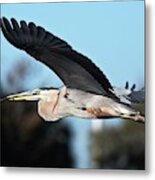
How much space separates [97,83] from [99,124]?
17 cm

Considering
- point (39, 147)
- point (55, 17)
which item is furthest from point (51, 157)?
point (55, 17)

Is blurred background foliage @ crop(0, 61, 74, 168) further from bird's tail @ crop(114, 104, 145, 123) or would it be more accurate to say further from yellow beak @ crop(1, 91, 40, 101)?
bird's tail @ crop(114, 104, 145, 123)

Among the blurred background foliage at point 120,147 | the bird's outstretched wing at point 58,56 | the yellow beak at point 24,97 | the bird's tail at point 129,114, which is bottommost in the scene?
the blurred background foliage at point 120,147

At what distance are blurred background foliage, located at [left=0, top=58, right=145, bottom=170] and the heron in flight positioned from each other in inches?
1.6

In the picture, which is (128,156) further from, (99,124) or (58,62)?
(58,62)

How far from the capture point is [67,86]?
2.36 metres

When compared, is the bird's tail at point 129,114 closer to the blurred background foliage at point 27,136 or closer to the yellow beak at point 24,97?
the blurred background foliage at point 27,136

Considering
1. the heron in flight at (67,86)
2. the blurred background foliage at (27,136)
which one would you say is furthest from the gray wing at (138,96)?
the blurred background foliage at (27,136)

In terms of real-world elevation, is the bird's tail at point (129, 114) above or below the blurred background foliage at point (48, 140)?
above

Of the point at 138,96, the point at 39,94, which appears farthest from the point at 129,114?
the point at 39,94

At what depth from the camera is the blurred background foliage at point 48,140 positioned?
7.57ft

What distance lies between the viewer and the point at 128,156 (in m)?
2.31

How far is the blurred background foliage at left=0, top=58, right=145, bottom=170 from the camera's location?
2309mm

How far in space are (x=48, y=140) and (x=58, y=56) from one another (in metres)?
0.35
